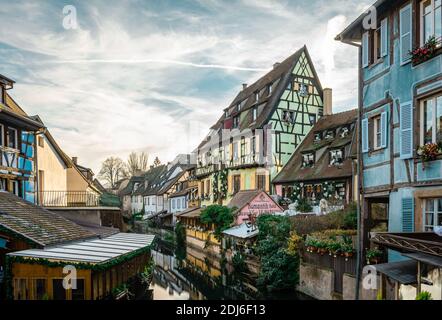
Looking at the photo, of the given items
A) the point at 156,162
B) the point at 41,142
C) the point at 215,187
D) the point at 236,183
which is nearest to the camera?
the point at 41,142

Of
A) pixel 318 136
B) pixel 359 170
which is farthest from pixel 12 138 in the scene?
pixel 318 136

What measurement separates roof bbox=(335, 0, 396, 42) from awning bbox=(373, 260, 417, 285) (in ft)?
21.3

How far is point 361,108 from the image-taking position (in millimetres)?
Result: 11000

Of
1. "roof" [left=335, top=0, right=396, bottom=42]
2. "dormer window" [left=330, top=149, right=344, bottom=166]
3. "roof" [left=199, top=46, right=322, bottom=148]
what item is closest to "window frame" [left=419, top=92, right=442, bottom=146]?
"roof" [left=335, top=0, right=396, bottom=42]

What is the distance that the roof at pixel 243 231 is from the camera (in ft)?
54.3

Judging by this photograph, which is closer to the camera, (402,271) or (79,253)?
(402,271)

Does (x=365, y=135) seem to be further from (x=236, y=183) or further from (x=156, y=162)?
(x=156, y=162)

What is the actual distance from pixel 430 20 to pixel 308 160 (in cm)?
1386

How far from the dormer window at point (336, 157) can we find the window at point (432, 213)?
1087 cm

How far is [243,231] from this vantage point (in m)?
18.0

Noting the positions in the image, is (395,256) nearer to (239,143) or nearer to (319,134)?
(319,134)

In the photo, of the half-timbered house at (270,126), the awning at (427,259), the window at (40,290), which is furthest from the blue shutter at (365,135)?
the half-timbered house at (270,126)

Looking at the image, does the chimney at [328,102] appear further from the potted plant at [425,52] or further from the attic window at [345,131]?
the potted plant at [425,52]
